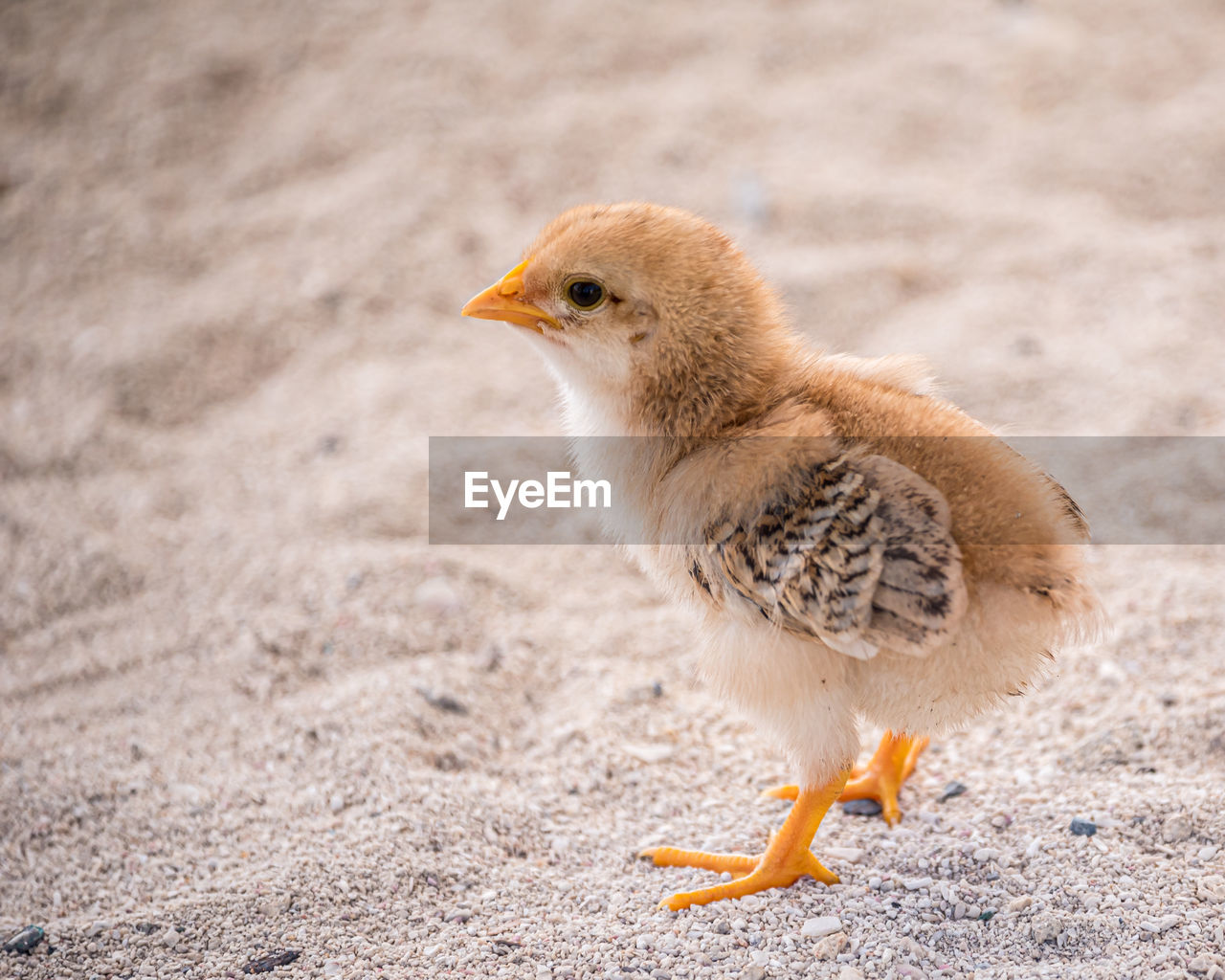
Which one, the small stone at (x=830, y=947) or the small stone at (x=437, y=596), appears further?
the small stone at (x=437, y=596)

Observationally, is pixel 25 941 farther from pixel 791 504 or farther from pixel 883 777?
pixel 883 777

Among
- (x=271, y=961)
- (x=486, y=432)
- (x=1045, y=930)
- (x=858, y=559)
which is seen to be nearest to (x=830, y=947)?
(x=1045, y=930)

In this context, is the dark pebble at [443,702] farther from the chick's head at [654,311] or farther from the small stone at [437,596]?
the chick's head at [654,311]

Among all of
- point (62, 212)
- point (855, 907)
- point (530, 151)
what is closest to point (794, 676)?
point (855, 907)

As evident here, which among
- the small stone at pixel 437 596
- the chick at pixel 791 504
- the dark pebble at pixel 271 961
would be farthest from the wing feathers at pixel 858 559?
the small stone at pixel 437 596

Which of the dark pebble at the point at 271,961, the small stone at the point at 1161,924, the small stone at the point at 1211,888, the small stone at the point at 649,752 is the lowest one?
the dark pebble at the point at 271,961

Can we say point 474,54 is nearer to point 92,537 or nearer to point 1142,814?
point 92,537

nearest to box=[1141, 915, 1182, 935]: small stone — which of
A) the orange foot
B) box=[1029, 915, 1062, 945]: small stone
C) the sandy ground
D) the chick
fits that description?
the sandy ground
